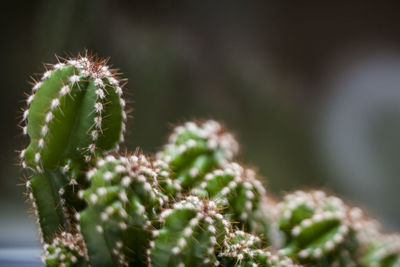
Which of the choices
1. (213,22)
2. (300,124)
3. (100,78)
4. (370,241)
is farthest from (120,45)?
(300,124)

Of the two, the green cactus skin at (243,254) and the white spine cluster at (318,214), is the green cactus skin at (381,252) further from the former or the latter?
the green cactus skin at (243,254)

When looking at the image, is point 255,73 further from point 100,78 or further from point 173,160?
point 100,78

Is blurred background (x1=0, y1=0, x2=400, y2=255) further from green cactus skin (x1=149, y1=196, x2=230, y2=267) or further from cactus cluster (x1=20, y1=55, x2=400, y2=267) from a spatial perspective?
green cactus skin (x1=149, y1=196, x2=230, y2=267)

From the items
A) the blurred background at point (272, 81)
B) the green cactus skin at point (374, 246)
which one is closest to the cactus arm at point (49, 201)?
the blurred background at point (272, 81)

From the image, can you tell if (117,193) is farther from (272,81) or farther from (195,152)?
(272,81)

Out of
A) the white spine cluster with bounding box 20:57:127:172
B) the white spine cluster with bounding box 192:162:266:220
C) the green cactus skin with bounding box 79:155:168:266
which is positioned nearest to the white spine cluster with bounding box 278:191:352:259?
the white spine cluster with bounding box 192:162:266:220

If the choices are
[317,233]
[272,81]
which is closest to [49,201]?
[317,233]
